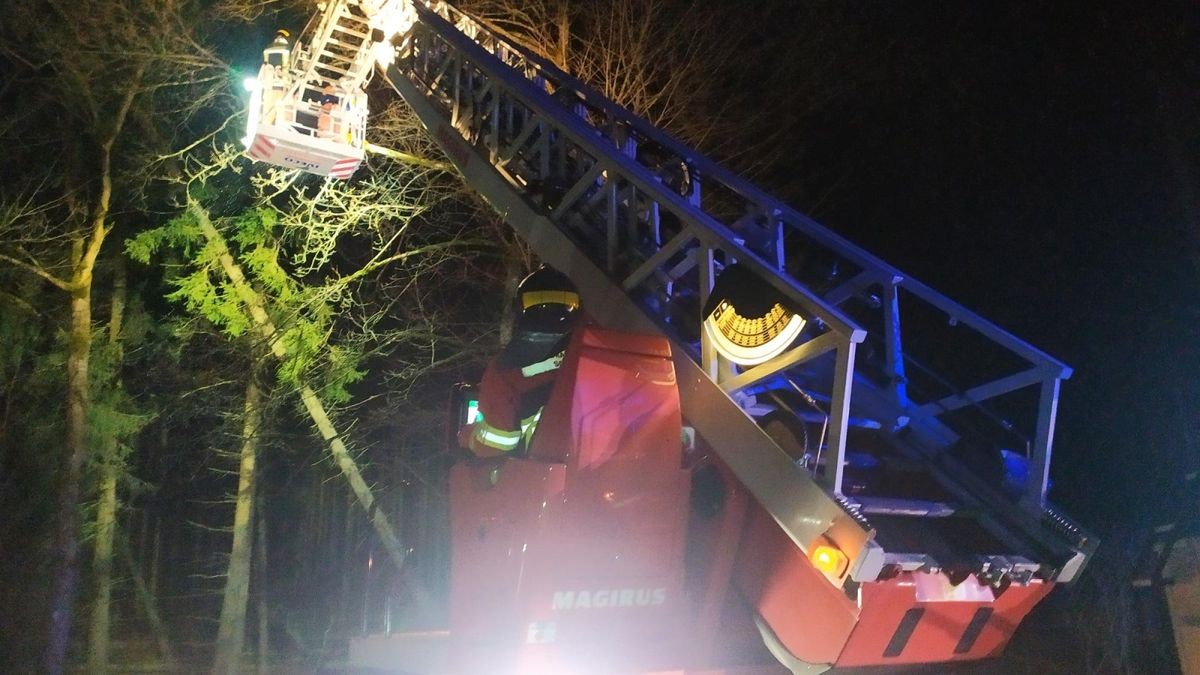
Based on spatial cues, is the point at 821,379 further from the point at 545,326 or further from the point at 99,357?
the point at 99,357

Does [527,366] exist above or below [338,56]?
below

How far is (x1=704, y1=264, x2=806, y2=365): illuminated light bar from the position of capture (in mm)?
3143

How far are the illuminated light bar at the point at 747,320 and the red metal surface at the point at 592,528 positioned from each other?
0.79 ft

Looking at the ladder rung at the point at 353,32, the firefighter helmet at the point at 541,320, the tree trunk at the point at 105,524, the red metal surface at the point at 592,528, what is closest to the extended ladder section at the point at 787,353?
the red metal surface at the point at 592,528

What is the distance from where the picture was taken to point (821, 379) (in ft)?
14.6

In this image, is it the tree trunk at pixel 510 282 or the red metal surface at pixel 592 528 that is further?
the tree trunk at pixel 510 282

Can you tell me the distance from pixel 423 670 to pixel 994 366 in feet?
19.0

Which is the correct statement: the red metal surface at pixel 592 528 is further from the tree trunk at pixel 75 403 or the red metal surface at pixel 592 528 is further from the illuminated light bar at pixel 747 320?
the tree trunk at pixel 75 403

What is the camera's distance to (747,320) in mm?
3303

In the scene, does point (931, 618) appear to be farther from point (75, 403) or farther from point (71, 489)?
point (75, 403)

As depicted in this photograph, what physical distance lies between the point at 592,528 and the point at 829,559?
877mm

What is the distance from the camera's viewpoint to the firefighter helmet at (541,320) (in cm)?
359

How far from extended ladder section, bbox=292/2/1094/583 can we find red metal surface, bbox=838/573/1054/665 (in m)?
0.09

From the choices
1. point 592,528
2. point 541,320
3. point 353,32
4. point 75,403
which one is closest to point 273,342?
point 75,403
